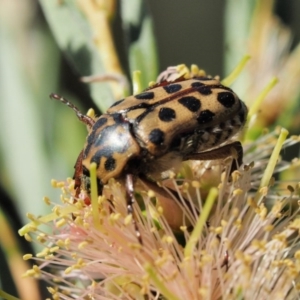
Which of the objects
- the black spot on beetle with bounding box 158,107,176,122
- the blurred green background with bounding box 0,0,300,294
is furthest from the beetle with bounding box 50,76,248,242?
the blurred green background with bounding box 0,0,300,294

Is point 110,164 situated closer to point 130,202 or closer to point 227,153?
point 130,202

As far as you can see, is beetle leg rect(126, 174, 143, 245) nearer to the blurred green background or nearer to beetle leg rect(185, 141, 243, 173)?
beetle leg rect(185, 141, 243, 173)

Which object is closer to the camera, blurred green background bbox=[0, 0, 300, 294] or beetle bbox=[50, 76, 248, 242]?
beetle bbox=[50, 76, 248, 242]

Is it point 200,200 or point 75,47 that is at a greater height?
point 75,47

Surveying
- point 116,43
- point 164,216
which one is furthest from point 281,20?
point 164,216

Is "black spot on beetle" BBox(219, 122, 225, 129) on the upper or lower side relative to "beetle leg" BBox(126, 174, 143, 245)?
upper

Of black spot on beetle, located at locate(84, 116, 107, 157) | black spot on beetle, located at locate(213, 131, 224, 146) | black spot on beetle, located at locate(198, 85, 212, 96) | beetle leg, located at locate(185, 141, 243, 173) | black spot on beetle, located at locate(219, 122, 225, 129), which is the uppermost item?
black spot on beetle, located at locate(198, 85, 212, 96)

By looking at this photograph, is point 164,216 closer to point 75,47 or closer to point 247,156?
point 247,156
